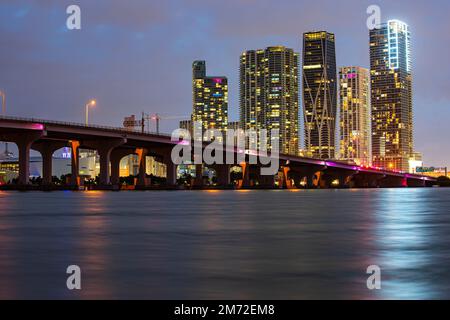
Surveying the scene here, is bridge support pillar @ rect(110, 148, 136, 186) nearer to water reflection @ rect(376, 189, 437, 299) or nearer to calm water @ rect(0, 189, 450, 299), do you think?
calm water @ rect(0, 189, 450, 299)

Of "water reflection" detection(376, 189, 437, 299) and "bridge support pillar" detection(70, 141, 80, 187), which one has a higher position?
"bridge support pillar" detection(70, 141, 80, 187)

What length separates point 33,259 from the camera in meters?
15.0

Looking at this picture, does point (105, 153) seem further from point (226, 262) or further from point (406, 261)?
point (406, 261)

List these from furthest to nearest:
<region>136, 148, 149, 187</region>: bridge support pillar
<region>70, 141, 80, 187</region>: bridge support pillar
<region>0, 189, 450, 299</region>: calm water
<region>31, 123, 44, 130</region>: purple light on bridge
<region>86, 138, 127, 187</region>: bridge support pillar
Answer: <region>136, 148, 149, 187</region>: bridge support pillar → <region>86, 138, 127, 187</region>: bridge support pillar → <region>70, 141, 80, 187</region>: bridge support pillar → <region>31, 123, 44, 130</region>: purple light on bridge → <region>0, 189, 450, 299</region>: calm water

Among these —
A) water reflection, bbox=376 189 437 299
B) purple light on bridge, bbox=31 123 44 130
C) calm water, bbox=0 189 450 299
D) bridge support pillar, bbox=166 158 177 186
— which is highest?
purple light on bridge, bbox=31 123 44 130

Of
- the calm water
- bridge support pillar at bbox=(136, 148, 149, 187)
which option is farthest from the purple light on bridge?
the calm water

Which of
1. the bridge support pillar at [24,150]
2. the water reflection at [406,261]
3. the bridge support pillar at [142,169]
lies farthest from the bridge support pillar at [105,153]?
the water reflection at [406,261]

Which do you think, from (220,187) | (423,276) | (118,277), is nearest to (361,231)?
(423,276)

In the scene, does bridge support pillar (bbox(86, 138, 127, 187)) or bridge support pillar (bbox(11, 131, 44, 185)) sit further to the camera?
bridge support pillar (bbox(86, 138, 127, 187))

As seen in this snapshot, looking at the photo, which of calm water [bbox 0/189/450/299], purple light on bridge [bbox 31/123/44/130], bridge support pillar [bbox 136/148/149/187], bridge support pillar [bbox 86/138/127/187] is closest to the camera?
calm water [bbox 0/189/450/299]

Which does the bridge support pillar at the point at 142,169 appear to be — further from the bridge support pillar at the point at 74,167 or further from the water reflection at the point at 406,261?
the water reflection at the point at 406,261
